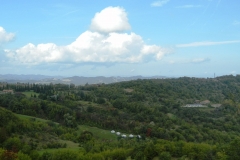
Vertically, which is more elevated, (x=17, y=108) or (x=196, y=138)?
(x=17, y=108)

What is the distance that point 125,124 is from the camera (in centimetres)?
9431

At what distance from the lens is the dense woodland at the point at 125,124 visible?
46750 mm

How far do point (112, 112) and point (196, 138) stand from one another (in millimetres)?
34598

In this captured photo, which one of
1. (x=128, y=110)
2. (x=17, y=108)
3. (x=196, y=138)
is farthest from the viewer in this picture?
(x=128, y=110)

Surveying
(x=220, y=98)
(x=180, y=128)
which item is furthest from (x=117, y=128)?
(x=220, y=98)

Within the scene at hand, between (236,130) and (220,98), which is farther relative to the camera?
(220,98)

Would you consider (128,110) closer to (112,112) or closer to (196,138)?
(112,112)

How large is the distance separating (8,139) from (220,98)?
133 meters

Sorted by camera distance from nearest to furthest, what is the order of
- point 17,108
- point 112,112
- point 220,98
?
point 17,108
point 112,112
point 220,98

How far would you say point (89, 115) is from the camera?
98000mm

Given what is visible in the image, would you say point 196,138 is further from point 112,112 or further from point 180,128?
point 112,112

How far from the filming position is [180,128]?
9356cm

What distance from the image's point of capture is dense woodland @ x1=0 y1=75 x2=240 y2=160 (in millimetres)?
46750

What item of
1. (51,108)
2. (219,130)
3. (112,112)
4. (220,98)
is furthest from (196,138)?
(220,98)
